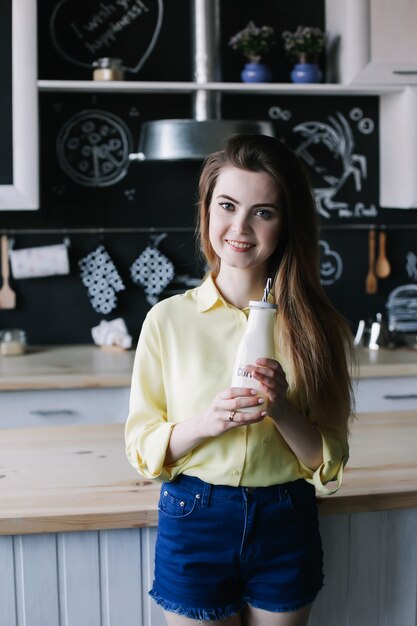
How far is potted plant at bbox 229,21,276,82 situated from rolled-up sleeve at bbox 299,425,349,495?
231 cm

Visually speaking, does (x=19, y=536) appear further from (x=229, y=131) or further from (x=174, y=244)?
(x=174, y=244)

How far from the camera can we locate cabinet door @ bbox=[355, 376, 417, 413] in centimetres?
319

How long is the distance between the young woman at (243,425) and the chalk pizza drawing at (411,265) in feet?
8.14

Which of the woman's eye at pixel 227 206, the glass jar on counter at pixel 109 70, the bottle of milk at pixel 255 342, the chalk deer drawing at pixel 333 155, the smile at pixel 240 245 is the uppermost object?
the glass jar on counter at pixel 109 70

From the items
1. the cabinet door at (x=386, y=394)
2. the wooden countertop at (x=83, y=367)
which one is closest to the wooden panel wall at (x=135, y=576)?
the wooden countertop at (x=83, y=367)

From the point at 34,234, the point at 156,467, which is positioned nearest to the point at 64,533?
the point at 156,467

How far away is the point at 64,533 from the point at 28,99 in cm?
202

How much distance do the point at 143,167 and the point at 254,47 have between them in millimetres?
663

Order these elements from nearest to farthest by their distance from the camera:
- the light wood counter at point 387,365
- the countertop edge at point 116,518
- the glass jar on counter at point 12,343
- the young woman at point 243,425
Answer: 1. the young woman at point 243,425
2. the countertop edge at point 116,518
3. the light wood counter at point 387,365
4. the glass jar on counter at point 12,343

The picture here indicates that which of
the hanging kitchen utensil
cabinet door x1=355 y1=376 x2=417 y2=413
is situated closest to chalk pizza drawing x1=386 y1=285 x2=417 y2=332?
cabinet door x1=355 y1=376 x2=417 y2=413

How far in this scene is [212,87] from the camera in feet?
10.8

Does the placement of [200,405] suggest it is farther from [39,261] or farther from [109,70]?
[39,261]

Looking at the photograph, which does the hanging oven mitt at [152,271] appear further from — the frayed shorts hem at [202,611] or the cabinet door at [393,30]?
the frayed shorts hem at [202,611]

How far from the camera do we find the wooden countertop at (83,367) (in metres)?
3.00
